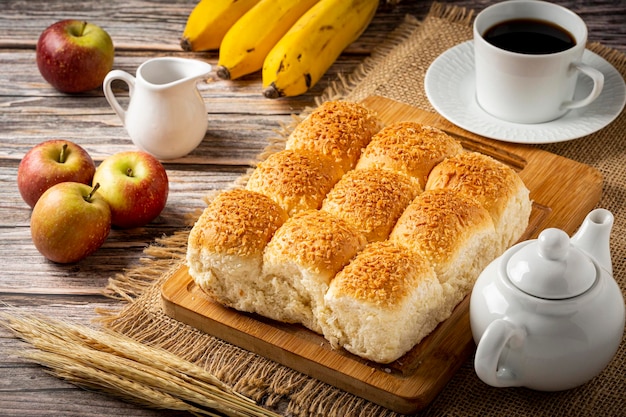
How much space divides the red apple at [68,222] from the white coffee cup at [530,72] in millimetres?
1021

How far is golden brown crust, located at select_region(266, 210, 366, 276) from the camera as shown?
1.71 m

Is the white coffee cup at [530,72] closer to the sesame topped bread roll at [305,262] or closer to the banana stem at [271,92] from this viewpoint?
the banana stem at [271,92]

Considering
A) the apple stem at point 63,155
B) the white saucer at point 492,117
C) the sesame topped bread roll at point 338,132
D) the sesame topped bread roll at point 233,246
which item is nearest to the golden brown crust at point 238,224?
the sesame topped bread roll at point 233,246

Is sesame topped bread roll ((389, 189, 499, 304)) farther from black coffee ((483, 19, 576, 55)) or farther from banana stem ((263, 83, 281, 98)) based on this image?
banana stem ((263, 83, 281, 98))

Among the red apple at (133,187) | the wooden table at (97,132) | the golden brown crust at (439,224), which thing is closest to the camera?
the golden brown crust at (439,224)

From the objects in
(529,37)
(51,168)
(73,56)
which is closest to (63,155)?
(51,168)

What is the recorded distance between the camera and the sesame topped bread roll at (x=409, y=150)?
6.48 feet

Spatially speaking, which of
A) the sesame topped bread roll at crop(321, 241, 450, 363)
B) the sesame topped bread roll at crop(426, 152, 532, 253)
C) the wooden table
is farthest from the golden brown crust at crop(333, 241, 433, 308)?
the wooden table

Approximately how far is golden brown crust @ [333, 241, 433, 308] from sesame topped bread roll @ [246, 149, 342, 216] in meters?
0.22

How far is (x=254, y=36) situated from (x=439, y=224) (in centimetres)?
112

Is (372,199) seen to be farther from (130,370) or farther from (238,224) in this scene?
(130,370)

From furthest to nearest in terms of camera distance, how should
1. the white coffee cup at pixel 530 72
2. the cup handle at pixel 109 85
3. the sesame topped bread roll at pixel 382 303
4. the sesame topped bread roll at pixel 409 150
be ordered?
the cup handle at pixel 109 85 → the white coffee cup at pixel 530 72 → the sesame topped bread roll at pixel 409 150 → the sesame topped bread roll at pixel 382 303

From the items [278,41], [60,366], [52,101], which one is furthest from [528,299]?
[52,101]

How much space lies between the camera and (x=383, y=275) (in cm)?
166
